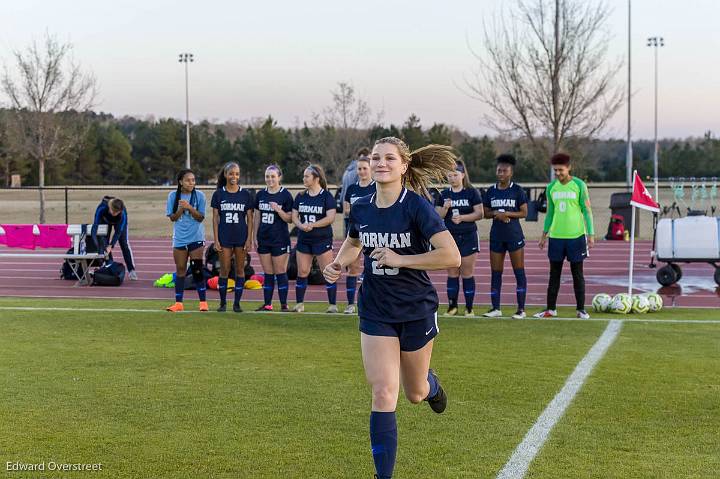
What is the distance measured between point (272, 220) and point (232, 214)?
1.86 ft

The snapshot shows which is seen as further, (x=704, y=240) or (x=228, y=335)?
(x=704, y=240)

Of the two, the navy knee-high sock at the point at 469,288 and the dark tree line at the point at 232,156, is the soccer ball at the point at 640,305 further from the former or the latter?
the dark tree line at the point at 232,156

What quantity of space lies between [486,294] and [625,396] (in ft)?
30.6

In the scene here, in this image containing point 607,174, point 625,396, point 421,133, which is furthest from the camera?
point 607,174

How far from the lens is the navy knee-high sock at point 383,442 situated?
528 centimetres

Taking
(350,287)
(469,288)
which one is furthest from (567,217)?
(350,287)

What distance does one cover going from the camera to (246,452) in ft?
20.0

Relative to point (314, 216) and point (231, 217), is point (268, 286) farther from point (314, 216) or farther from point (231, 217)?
point (314, 216)

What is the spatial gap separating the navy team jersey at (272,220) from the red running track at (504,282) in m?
2.74

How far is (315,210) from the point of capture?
13352 millimetres

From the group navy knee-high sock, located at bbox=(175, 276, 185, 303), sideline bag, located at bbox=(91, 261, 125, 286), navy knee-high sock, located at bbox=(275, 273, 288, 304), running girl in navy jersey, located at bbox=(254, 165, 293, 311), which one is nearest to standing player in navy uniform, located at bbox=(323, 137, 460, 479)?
running girl in navy jersey, located at bbox=(254, 165, 293, 311)

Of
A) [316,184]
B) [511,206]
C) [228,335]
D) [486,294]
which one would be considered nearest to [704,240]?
[486,294]

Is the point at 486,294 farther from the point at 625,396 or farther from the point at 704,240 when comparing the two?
the point at 625,396

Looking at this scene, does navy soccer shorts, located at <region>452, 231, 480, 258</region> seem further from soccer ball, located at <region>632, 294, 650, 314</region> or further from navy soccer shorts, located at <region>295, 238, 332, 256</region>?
soccer ball, located at <region>632, 294, 650, 314</region>
